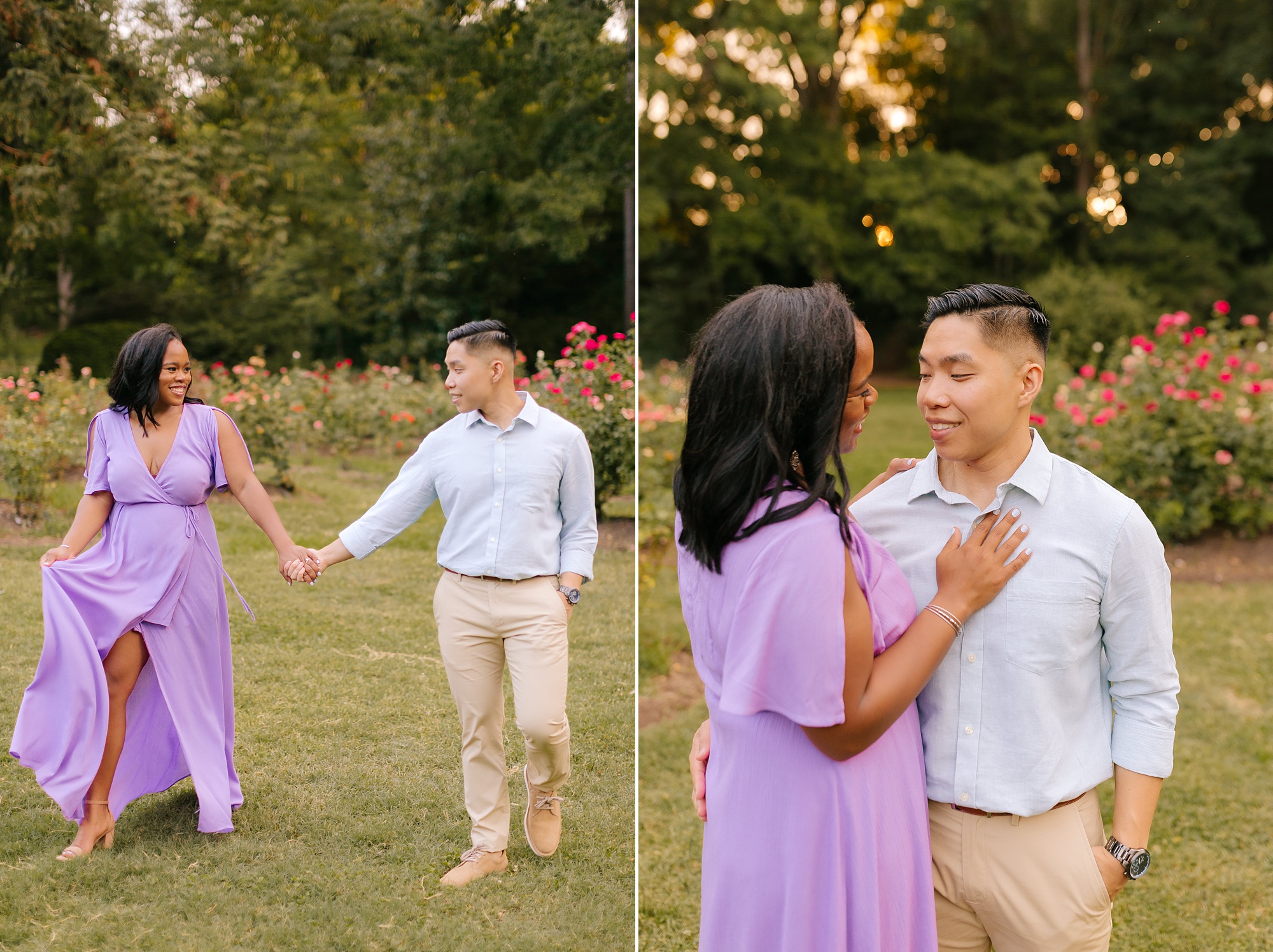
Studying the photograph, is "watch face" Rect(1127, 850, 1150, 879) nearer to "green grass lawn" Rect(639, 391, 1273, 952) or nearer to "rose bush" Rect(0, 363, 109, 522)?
"green grass lawn" Rect(639, 391, 1273, 952)

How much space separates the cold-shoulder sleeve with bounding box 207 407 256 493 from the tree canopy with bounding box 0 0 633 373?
19cm

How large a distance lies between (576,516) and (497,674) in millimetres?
493

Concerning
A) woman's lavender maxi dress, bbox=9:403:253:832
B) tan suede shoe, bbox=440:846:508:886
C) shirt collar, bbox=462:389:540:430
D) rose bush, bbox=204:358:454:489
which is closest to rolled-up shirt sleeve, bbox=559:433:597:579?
shirt collar, bbox=462:389:540:430

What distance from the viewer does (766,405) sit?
1.47 m

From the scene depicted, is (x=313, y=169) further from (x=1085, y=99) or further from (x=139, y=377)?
(x=1085, y=99)

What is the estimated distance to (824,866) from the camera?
1.63 m

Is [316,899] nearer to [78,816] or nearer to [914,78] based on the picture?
[78,816]

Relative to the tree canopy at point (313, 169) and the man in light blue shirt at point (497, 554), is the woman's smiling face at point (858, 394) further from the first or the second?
the tree canopy at point (313, 169)

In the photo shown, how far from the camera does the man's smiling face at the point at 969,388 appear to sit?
174 cm


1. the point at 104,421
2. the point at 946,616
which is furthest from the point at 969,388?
the point at 104,421

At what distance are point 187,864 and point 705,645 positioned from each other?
5.19 feet

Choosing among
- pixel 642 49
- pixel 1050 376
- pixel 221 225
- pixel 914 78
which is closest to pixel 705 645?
pixel 221 225

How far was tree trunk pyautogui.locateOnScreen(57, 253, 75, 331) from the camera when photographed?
2.62 meters

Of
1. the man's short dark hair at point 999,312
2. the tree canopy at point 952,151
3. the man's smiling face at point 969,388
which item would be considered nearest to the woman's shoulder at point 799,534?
the man's smiling face at point 969,388
